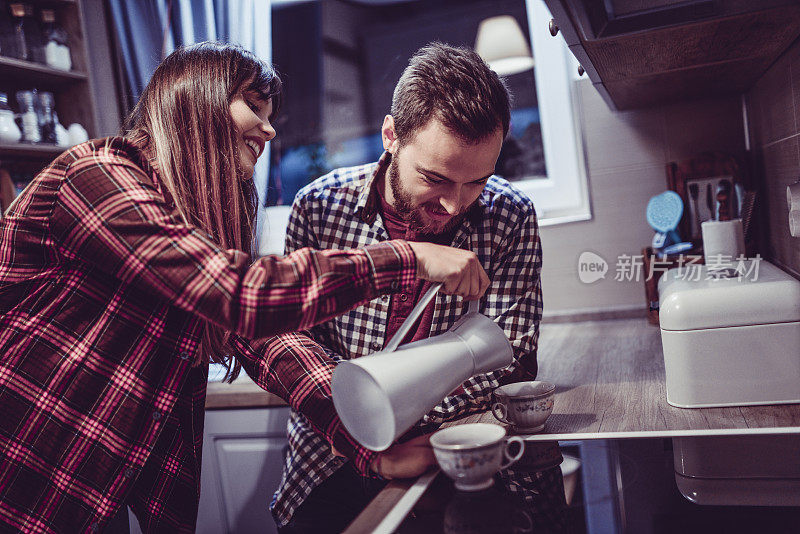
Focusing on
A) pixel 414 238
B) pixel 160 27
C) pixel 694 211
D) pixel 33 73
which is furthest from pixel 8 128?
pixel 694 211

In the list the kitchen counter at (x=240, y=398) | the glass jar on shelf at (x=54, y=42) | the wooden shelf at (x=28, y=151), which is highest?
the glass jar on shelf at (x=54, y=42)

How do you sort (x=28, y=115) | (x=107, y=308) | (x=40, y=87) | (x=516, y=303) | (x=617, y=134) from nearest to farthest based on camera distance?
(x=107, y=308)
(x=516, y=303)
(x=617, y=134)
(x=28, y=115)
(x=40, y=87)

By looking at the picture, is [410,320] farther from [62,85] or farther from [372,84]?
[62,85]

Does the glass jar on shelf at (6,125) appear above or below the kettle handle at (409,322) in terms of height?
above

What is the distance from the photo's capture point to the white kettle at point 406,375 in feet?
2.48

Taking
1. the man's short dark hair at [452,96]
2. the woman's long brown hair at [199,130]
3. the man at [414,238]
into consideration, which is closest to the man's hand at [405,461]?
the man at [414,238]

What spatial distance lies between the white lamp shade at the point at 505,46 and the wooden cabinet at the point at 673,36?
31.1 inches

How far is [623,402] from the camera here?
47.4 inches

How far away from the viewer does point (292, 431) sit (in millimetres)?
1319

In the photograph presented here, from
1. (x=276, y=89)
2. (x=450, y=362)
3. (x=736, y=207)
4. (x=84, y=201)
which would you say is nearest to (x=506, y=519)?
(x=450, y=362)

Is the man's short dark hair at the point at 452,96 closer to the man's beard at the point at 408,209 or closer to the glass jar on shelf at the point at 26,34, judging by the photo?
the man's beard at the point at 408,209

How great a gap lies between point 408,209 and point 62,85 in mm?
1916

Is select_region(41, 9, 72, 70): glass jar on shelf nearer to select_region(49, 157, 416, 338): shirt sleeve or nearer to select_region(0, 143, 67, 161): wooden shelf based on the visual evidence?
select_region(0, 143, 67, 161): wooden shelf

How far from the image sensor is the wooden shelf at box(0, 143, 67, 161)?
7.24 ft
